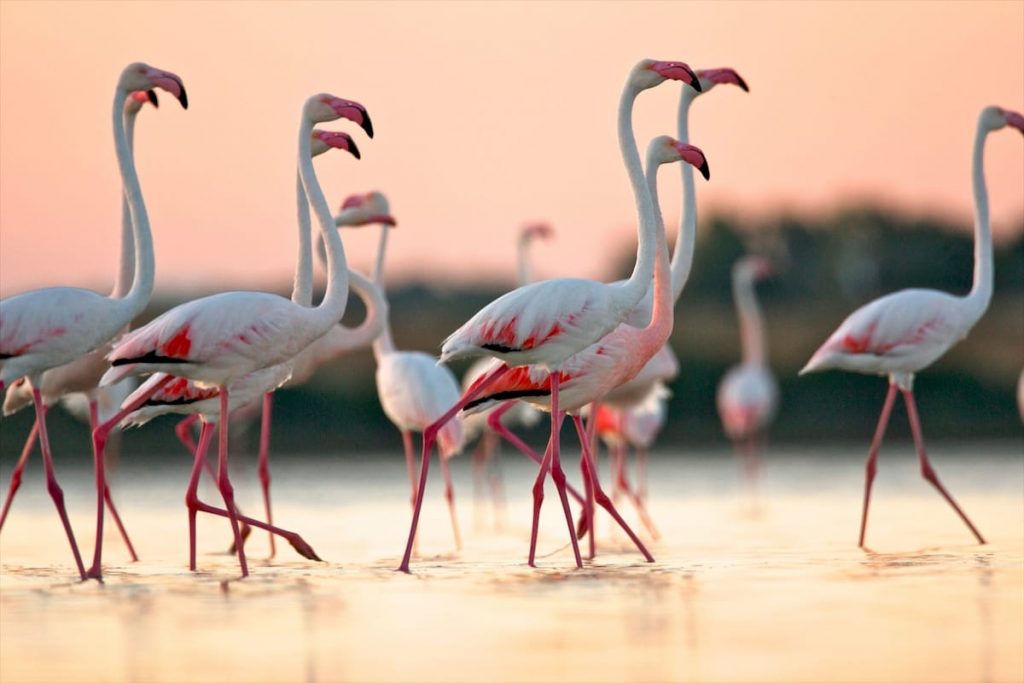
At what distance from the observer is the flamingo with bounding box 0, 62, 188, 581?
28.7 feet

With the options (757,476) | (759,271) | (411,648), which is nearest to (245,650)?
(411,648)

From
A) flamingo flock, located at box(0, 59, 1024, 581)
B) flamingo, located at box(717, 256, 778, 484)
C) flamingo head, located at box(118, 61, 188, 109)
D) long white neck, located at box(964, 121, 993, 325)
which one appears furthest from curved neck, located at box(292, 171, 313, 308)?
flamingo, located at box(717, 256, 778, 484)

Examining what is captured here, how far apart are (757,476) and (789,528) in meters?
5.62

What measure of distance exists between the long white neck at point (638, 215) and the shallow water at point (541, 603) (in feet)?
4.60

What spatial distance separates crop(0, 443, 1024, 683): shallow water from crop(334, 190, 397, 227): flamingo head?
6.69ft

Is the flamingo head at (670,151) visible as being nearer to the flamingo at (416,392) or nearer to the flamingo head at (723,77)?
the flamingo head at (723,77)

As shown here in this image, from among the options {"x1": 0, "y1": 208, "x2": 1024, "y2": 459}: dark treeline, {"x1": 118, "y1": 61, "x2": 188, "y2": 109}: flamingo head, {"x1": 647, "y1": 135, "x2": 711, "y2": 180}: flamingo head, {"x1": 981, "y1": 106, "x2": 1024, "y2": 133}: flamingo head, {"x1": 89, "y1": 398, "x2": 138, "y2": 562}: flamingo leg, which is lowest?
{"x1": 0, "y1": 208, "x2": 1024, "y2": 459}: dark treeline

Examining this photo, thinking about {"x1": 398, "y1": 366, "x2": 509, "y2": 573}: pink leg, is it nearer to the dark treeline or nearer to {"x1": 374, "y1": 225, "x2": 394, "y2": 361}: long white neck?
{"x1": 374, "y1": 225, "x2": 394, "y2": 361}: long white neck

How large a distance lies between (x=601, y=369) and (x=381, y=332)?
8.47 ft

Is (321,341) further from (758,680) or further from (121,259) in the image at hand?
(758,680)

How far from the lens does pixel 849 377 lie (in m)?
24.1

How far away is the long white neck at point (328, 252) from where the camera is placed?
9055 mm

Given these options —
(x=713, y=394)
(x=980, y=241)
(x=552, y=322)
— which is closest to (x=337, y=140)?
(x=552, y=322)

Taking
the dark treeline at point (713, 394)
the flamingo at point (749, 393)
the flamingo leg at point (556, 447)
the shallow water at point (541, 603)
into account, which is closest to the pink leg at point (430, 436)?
the shallow water at point (541, 603)
